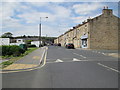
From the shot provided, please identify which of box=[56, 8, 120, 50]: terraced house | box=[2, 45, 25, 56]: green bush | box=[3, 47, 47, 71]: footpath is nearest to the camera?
box=[3, 47, 47, 71]: footpath

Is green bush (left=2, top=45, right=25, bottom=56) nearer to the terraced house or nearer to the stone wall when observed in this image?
the terraced house

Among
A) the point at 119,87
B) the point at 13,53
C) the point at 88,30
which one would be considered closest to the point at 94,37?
the point at 88,30

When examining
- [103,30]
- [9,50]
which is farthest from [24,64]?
[103,30]

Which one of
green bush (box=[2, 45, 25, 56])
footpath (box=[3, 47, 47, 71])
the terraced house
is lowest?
footpath (box=[3, 47, 47, 71])

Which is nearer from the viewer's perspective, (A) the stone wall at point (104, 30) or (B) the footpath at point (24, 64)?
(B) the footpath at point (24, 64)

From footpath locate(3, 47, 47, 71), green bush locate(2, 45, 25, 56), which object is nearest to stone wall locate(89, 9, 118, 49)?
green bush locate(2, 45, 25, 56)

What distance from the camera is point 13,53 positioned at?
16969 millimetres

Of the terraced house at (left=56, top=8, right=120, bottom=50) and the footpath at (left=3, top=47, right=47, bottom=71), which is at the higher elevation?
the terraced house at (left=56, top=8, right=120, bottom=50)

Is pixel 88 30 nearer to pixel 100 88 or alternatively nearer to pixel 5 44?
pixel 5 44

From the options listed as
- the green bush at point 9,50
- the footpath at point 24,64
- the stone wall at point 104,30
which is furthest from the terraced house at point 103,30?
the footpath at point 24,64

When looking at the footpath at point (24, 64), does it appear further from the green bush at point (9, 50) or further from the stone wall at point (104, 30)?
the stone wall at point (104, 30)

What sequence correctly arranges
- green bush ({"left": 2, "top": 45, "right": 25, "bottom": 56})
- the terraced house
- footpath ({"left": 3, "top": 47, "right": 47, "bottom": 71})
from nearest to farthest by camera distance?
1. footpath ({"left": 3, "top": 47, "right": 47, "bottom": 71})
2. green bush ({"left": 2, "top": 45, "right": 25, "bottom": 56})
3. the terraced house

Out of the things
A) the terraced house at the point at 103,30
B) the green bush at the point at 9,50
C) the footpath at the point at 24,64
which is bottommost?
the footpath at the point at 24,64

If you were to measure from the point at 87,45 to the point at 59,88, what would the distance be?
3198 centimetres
